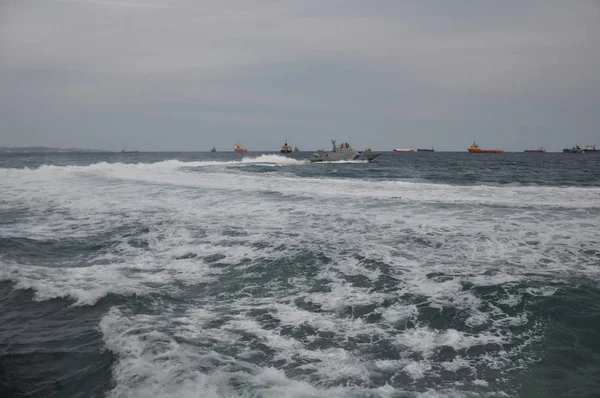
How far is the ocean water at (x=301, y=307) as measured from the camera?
4.05 meters

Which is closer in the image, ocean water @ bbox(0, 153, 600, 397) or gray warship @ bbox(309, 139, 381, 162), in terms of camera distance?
ocean water @ bbox(0, 153, 600, 397)

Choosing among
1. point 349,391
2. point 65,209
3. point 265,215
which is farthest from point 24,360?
point 65,209

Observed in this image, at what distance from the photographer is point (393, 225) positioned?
11477 millimetres

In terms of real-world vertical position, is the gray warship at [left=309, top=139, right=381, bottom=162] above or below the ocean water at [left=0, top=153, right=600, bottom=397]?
above

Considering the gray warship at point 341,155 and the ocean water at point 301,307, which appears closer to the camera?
the ocean water at point 301,307

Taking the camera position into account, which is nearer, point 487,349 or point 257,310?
point 487,349

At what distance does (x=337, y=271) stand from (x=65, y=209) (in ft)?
40.0

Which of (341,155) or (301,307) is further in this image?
(341,155)

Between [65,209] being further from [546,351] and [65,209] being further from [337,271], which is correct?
[546,351]

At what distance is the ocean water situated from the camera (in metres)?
4.05

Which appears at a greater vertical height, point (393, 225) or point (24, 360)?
point (393, 225)

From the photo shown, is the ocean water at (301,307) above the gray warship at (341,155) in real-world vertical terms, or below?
below

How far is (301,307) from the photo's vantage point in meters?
5.91

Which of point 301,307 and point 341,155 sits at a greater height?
point 341,155
